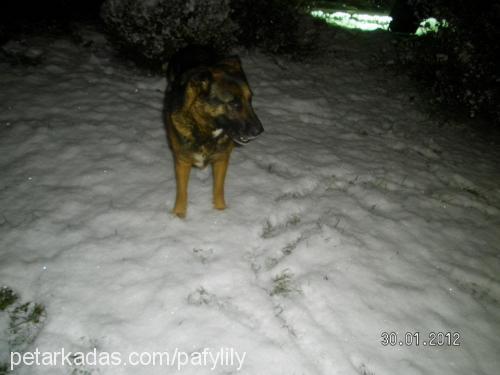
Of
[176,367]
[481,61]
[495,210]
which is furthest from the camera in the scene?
[481,61]

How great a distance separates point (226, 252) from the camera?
2.99 metres

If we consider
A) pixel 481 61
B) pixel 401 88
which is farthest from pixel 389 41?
pixel 481 61

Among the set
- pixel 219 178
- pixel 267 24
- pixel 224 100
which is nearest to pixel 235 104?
pixel 224 100

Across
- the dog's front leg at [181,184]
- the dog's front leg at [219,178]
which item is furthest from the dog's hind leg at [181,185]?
the dog's front leg at [219,178]

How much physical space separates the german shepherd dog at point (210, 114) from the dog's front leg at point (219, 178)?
0.02 metres

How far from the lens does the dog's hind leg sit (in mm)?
2875

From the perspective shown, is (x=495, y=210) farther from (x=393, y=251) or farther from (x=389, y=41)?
(x=389, y=41)

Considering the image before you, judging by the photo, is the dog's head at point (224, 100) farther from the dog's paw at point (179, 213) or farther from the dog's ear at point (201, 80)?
the dog's paw at point (179, 213)

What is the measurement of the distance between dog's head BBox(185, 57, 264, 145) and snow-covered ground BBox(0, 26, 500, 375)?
1319mm

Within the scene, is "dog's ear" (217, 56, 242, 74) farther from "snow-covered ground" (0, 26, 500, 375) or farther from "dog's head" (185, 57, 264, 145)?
"snow-covered ground" (0, 26, 500, 375)

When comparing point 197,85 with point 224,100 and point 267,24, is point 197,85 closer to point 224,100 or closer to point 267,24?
point 224,100

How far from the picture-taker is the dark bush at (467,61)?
605 centimetres

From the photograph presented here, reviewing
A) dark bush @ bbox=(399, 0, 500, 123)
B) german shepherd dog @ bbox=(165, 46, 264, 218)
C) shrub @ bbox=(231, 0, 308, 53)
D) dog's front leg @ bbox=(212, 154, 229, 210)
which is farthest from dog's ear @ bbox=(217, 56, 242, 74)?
dark bush @ bbox=(399, 0, 500, 123)

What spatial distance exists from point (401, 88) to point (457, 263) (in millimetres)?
5295
